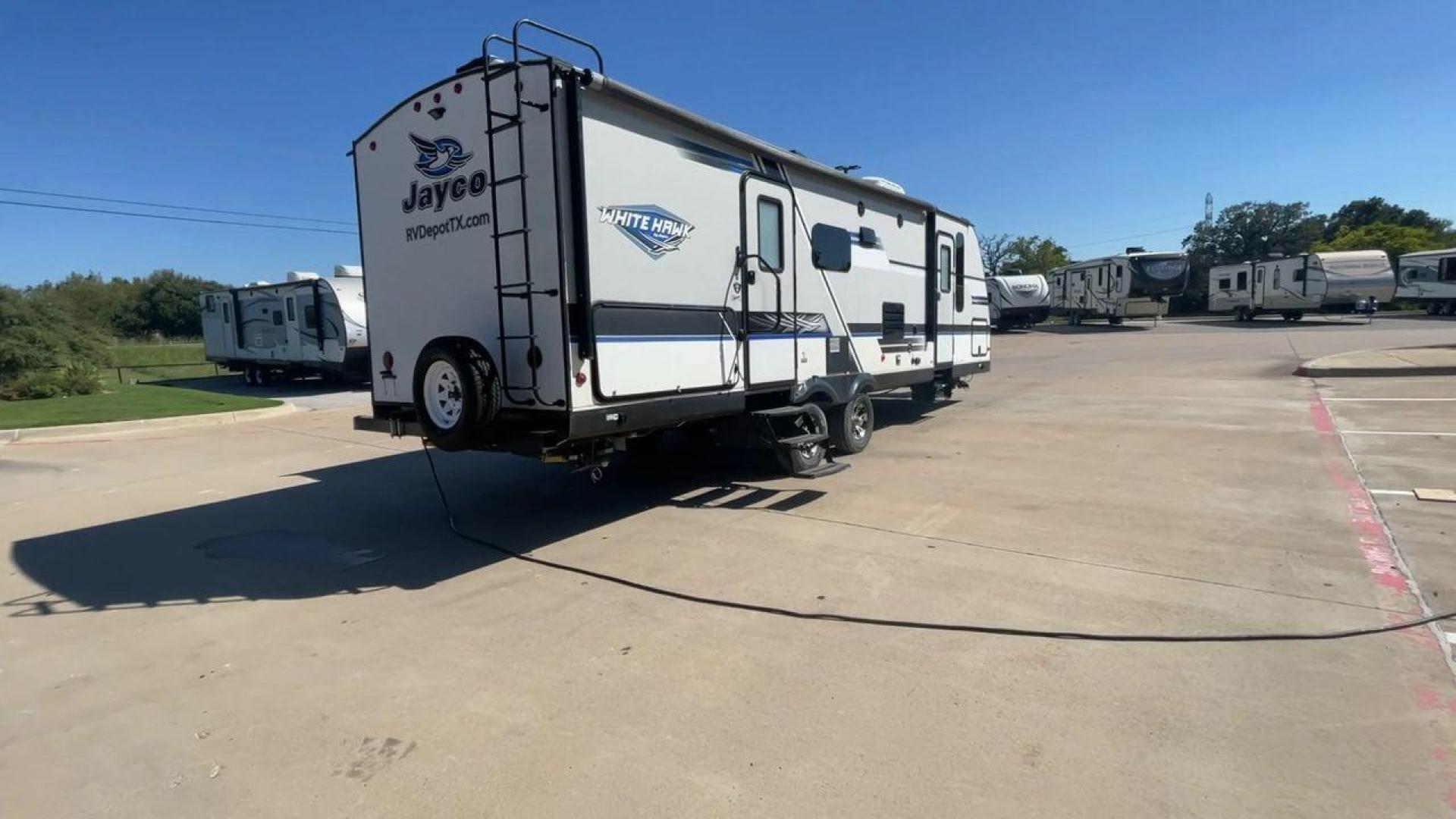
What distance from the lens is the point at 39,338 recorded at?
1873 cm

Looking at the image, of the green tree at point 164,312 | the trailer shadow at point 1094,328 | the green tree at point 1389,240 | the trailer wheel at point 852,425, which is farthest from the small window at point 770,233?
the green tree at point 164,312

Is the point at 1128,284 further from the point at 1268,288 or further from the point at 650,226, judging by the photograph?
the point at 650,226

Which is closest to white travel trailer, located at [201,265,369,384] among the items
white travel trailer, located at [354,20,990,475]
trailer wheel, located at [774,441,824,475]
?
white travel trailer, located at [354,20,990,475]

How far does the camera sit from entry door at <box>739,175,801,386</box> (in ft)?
22.2

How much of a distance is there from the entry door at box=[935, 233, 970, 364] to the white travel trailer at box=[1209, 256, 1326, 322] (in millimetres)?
32296

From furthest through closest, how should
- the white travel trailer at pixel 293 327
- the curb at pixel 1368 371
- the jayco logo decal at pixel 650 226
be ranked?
the white travel trailer at pixel 293 327
the curb at pixel 1368 371
the jayco logo decal at pixel 650 226

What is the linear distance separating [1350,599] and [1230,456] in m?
4.54

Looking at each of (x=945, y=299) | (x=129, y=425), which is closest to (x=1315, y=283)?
(x=945, y=299)

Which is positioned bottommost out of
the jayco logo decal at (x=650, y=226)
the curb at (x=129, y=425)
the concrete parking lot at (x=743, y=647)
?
the concrete parking lot at (x=743, y=647)

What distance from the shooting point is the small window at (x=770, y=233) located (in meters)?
6.96

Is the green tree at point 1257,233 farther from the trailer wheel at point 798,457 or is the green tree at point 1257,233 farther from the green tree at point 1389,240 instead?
the trailer wheel at point 798,457

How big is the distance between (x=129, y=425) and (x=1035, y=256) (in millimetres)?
79882

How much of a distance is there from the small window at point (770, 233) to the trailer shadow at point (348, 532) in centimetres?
227

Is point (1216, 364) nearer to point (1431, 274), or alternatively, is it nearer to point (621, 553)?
point (621, 553)
